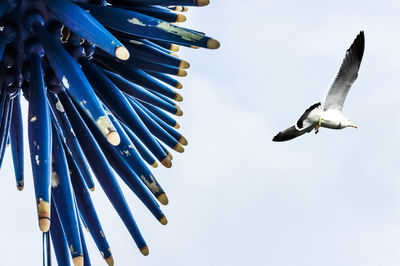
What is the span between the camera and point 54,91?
4441 mm

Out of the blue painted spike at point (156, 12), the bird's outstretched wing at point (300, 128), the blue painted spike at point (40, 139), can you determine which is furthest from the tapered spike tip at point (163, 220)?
the bird's outstretched wing at point (300, 128)

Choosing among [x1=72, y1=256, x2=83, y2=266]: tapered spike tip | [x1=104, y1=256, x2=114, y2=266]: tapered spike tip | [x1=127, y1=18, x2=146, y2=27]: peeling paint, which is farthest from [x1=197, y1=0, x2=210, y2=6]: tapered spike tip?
[x1=104, y1=256, x2=114, y2=266]: tapered spike tip

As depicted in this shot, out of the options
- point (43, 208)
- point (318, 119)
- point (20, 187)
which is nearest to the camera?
point (43, 208)

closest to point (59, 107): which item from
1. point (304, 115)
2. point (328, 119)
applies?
point (304, 115)

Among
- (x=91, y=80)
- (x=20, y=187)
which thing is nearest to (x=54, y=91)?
(x=91, y=80)

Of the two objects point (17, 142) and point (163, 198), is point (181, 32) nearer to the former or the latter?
point (163, 198)

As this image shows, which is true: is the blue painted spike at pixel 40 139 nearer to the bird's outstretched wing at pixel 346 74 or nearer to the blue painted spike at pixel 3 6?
the blue painted spike at pixel 3 6

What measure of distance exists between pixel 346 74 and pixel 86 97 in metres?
3.10

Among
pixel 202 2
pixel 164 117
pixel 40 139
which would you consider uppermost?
pixel 202 2

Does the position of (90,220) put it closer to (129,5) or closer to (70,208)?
(70,208)

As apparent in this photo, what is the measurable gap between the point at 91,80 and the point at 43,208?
→ 107cm

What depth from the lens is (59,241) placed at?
4.80m

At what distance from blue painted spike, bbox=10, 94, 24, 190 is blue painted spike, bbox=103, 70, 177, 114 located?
687mm

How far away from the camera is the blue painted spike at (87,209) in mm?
4840
